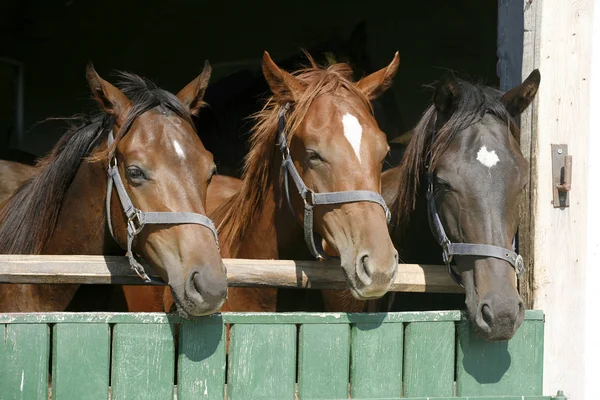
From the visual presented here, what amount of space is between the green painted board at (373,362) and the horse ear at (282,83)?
3.01 ft

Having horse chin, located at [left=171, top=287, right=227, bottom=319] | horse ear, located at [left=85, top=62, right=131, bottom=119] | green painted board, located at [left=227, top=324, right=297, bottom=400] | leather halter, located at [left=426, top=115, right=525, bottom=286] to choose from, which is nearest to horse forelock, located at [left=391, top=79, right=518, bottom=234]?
leather halter, located at [left=426, top=115, right=525, bottom=286]

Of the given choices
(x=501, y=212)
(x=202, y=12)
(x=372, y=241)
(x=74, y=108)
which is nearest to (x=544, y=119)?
(x=501, y=212)

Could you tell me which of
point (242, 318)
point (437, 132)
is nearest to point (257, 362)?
point (242, 318)

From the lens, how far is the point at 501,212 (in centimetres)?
261

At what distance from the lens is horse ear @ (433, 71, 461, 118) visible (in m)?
2.87

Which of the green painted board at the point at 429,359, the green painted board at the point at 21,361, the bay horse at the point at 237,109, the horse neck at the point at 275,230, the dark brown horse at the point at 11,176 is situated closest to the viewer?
the green painted board at the point at 21,361

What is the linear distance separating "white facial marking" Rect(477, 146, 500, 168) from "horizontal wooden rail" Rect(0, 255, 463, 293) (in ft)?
1.31

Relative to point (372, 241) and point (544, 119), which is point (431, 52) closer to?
point (544, 119)

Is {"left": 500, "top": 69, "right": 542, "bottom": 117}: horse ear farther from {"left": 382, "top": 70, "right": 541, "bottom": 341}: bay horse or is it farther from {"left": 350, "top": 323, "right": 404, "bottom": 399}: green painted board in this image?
{"left": 350, "top": 323, "right": 404, "bottom": 399}: green painted board

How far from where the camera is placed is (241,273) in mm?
2551

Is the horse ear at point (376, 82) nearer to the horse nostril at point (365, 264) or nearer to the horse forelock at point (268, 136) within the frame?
the horse forelock at point (268, 136)

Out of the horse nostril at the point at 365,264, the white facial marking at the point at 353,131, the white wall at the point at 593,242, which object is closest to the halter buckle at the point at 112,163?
the white facial marking at the point at 353,131

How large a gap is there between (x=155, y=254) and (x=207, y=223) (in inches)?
7.5

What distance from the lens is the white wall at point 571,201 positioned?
108 inches
